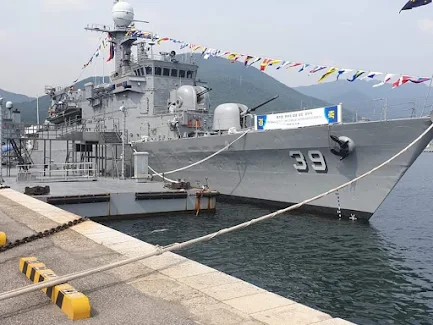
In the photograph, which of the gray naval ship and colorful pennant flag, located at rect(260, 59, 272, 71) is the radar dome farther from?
colorful pennant flag, located at rect(260, 59, 272, 71)

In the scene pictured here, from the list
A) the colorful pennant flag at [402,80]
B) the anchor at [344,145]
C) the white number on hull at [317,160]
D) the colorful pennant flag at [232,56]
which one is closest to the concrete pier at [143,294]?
the colorful pennant flag at [402,80]

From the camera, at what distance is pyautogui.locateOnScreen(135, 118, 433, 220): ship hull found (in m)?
12.7

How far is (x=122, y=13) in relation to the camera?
27.8 m

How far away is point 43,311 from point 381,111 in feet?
38.9

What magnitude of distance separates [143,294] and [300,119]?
11784mm

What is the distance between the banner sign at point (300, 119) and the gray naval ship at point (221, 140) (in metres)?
0.26

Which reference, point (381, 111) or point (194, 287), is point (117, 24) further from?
point (194, 287)

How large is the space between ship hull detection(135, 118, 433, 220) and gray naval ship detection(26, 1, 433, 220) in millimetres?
32

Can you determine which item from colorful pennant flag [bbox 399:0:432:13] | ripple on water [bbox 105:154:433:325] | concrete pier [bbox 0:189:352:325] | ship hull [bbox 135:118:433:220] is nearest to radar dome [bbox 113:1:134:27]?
ship hull [bbox 135:118:433:220]

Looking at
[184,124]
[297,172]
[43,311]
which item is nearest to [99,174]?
[184,124]

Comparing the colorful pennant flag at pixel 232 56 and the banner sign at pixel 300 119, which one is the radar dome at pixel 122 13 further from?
the banner sign at pixel 300 119

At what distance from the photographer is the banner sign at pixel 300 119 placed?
14039mm

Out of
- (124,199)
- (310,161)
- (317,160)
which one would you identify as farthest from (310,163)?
(124,199)

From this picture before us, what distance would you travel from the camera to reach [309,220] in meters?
14.3
